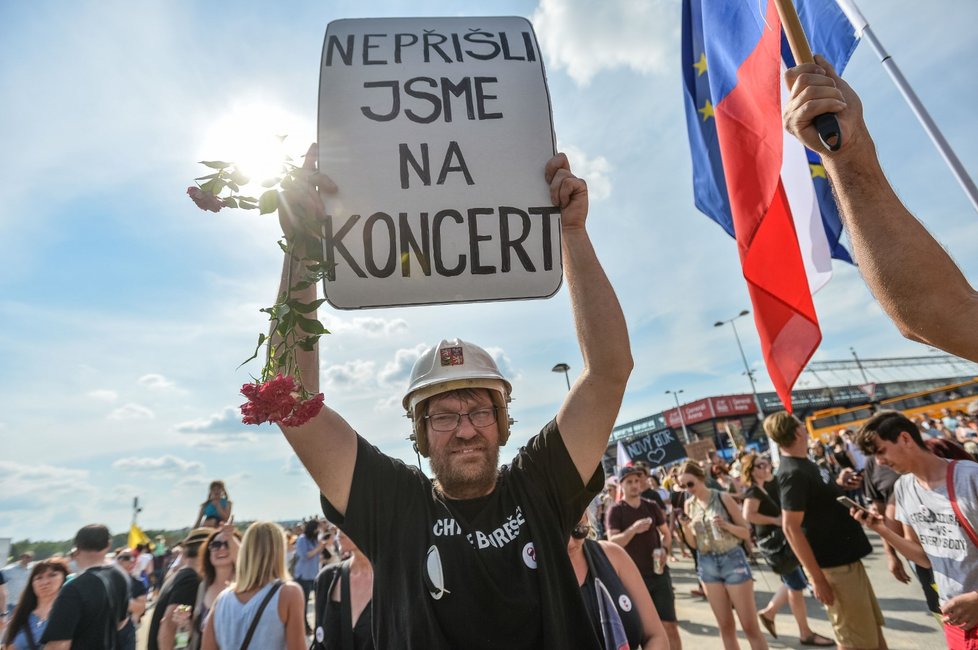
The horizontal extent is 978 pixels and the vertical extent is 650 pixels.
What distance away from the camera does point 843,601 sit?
150 inches

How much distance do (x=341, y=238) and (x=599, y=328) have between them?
90cm

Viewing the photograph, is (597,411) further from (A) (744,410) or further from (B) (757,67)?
(A) (744,410)


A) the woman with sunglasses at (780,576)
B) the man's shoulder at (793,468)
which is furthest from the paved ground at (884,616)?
the man's shoulder at (793,468)

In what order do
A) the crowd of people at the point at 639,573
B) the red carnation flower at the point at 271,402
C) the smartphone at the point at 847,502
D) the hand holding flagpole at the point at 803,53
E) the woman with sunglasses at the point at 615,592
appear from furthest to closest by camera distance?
the smartphone at the point at 847,502
the crowd of people at the point at 639,573
the woman with sunglasses at the point at 615,592
the hand holding flagpole at the point at 803,53
the red carnation flower at the point at 271,402

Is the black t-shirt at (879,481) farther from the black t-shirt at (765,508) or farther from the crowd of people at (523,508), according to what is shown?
the black t-shirt at (765,508)

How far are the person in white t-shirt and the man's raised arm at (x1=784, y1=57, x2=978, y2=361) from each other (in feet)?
7.44

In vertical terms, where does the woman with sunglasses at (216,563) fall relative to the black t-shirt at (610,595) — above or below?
above

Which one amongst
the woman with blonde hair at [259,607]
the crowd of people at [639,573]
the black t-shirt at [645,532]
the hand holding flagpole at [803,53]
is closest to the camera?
the hand holding flagpole at [803,53]

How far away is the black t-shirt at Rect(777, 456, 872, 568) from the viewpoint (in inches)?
155

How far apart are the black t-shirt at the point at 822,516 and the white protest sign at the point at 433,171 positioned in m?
3.68

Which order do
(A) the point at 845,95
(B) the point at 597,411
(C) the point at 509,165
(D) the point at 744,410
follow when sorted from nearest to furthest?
(A) the point at 845,95
(C) the point at 509,165
(B) the point at 597,411
(D) the point at 744,410

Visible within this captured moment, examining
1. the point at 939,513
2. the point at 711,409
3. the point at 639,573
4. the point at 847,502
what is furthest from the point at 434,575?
the point at 711,409

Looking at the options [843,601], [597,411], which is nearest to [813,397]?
[843,601]

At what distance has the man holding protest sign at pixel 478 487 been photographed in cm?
151
